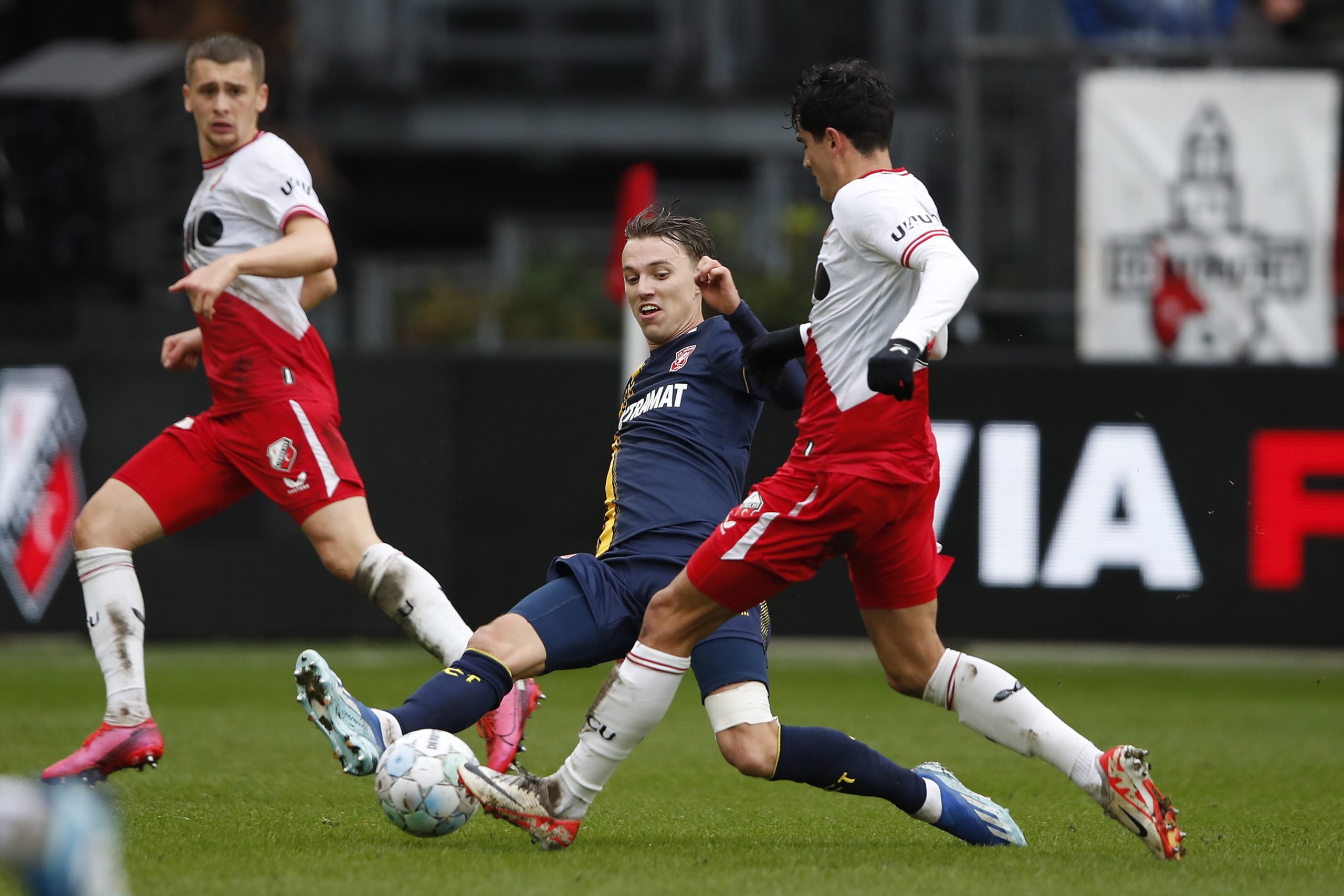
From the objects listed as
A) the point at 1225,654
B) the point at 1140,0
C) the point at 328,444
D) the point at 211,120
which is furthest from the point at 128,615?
the point at 1140,0

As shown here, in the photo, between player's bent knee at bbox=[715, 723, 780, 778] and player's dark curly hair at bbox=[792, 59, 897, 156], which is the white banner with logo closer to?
player's dark curly hair at bbox=[792, 59, 897, 156]

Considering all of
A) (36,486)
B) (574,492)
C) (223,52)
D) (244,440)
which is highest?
(223,52)

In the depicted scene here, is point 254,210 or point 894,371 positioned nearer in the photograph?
point 894,371

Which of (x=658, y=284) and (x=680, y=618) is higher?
(x=658, y=284)

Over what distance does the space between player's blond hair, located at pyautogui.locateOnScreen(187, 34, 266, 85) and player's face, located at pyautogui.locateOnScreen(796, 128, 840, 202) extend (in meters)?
1.89

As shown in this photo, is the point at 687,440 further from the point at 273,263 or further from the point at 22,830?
the point at 22,830

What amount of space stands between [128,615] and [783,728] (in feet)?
6.87

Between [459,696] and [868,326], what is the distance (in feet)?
4.64

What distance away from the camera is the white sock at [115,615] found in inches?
209

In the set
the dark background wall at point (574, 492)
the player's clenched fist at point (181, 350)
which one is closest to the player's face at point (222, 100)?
the player's clenched fist at point (181, 350)

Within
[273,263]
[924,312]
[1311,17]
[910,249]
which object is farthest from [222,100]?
[1311,17]

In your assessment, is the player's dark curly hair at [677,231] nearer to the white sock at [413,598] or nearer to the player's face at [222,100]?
the white sock at [413,598]

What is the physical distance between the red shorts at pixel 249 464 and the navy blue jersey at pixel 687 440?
97 centimetres

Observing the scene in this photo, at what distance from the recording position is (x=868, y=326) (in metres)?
4.52
